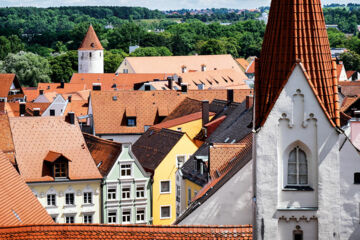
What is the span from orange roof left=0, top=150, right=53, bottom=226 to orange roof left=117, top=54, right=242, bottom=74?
14191 centimetres

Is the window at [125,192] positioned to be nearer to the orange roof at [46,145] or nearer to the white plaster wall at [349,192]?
the orange roof at [46,145]

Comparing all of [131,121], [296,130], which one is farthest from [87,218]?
[296,130]

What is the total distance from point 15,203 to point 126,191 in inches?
991

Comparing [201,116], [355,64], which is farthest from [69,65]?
[201,116]

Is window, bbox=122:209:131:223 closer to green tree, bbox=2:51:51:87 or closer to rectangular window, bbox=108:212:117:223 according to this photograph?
rectangular window, bbox=108:212:117:223

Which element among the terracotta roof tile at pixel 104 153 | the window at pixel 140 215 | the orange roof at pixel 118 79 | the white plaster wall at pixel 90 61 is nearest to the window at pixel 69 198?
the terracotta roof tile at pixel 104 153

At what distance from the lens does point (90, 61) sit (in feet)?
615

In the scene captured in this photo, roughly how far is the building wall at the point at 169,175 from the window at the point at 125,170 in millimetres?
1972

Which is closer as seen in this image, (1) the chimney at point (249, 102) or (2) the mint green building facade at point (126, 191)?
(1) the chimney at point (249, 102)

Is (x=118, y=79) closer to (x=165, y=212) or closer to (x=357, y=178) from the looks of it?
(x=165, y=212)

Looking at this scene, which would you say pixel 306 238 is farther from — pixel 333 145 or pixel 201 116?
pixel 201 116

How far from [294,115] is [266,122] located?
2.55 feet

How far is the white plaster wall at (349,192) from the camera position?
31.3m

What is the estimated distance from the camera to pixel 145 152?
2454 inches
